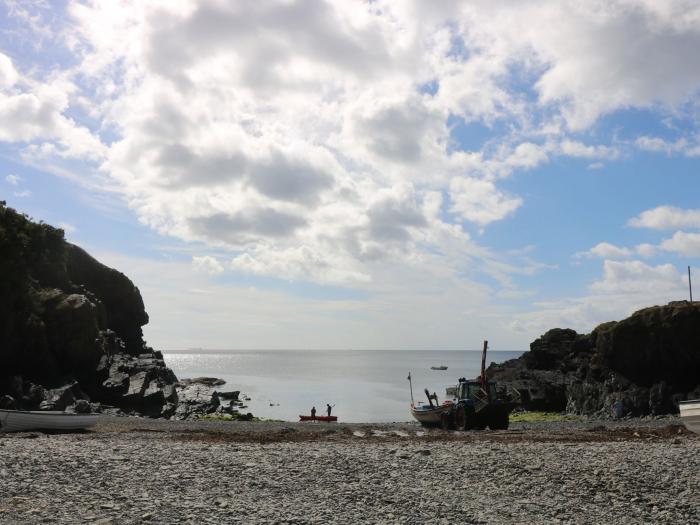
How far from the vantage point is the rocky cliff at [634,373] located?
181 feet

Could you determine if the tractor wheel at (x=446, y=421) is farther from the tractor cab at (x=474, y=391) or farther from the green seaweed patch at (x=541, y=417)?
the green seaweed patch at (x=541, y=417)

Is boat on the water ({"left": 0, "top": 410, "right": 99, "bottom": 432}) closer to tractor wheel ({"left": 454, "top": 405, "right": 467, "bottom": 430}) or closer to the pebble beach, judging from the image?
the pebble beach

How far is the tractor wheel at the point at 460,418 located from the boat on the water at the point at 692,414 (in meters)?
12.4

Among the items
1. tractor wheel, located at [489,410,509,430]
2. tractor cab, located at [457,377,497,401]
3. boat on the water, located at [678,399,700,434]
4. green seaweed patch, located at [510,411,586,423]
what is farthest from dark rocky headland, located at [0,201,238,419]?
boat on the water, located at [678,399,700,434]

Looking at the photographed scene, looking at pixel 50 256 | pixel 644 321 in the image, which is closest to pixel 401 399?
pixel 644 321

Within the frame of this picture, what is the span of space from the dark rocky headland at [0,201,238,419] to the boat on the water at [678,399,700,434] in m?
37.9

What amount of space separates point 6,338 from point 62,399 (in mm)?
10474

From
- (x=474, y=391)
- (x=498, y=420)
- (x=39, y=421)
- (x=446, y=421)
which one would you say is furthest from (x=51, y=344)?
(x=498, y=420)

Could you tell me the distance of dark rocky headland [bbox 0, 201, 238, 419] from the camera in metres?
47.8

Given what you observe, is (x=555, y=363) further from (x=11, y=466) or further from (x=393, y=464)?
(x=11, y=466)

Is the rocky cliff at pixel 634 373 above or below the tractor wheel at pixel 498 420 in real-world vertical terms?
above

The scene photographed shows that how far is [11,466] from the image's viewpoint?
16.4 m

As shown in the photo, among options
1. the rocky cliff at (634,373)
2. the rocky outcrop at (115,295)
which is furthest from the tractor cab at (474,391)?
the rocky outcrop at (115,295)

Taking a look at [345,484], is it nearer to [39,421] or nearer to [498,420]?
[39,421]
